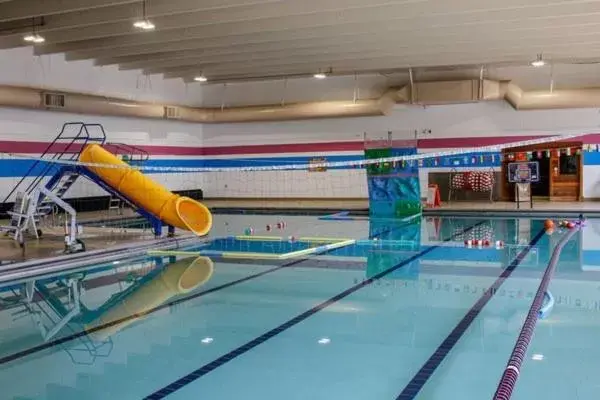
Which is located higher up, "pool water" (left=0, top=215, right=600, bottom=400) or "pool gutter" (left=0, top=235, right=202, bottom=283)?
"pool gutter" (left=0, top=235, right=202, bottom=283)

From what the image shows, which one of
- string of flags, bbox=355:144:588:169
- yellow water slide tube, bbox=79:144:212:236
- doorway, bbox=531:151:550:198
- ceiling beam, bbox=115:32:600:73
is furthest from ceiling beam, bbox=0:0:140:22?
doorway, bbox=531:151:550:198

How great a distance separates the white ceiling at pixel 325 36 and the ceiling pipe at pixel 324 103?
1.98 ft

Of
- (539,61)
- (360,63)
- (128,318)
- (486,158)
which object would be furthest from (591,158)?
(128,318)

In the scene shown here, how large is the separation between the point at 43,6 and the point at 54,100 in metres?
4.12

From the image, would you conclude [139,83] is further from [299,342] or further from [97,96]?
[299,342]

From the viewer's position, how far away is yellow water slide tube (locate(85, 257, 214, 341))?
16.0 feet

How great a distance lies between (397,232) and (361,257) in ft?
9.51

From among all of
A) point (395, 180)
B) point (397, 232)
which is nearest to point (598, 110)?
point (395, 180)

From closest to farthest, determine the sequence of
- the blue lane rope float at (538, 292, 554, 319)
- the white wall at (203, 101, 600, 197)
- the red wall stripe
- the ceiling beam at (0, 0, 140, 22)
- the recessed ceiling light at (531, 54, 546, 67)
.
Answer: the blue lane rope float at (538, 292, 554, 319)
the ceiling beam at (0, 0, 140, 22)
the recessed ceiling light at (531, 54, 546, 67)
the red wall stripe
the white wall at (203, 101, 600, 197)

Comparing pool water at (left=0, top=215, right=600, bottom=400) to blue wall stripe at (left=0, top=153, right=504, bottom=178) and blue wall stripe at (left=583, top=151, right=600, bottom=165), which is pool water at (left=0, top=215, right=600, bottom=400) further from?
blue wall stripe at (left=583, top=151, right=600, bottom=165)

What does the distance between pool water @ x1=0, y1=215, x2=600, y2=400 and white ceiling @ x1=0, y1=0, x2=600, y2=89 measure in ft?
12.1

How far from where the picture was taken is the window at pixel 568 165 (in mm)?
16081

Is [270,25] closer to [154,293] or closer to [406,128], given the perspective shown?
[154,293]

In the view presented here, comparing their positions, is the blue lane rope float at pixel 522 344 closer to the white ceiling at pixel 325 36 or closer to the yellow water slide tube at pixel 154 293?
the yellow water slide tube at pixel 154 293
